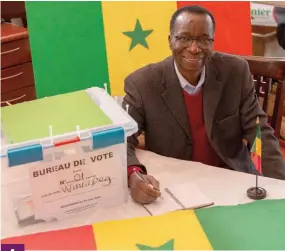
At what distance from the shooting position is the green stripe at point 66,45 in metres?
2.16

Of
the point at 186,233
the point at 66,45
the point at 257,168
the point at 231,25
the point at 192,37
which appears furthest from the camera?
the point at 231,25

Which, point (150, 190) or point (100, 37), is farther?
point (100, 37)

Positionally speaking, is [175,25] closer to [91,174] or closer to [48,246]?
[91,174]

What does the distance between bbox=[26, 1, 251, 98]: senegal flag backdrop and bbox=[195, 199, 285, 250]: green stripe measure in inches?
46.9

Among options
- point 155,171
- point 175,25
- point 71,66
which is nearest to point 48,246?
point 155,171

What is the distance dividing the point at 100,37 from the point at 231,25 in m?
Answer: 0.63

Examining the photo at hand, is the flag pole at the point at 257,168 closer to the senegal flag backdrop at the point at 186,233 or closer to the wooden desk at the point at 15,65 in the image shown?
the senegal flag backdrop at the point at 186,233

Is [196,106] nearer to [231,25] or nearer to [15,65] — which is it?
[231,25]

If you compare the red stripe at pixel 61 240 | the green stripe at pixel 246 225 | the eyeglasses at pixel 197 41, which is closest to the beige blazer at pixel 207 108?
the eyeglasses at pixel 197 41

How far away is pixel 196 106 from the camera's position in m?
1.66

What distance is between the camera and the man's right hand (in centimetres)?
129

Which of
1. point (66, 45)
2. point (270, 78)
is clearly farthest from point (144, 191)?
point (66, 45)

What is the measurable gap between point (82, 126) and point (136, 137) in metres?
0.45

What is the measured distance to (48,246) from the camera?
3.75 feet
